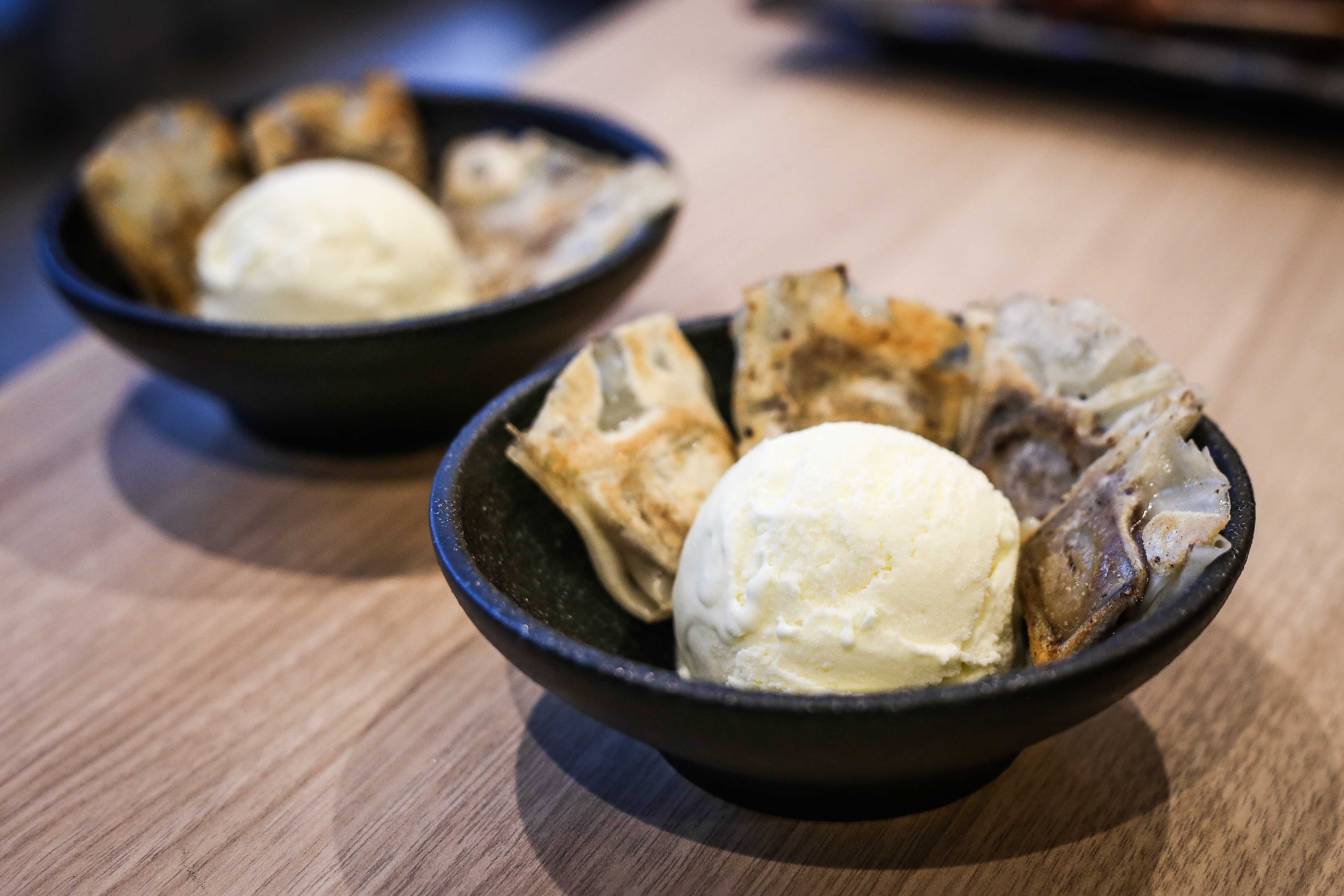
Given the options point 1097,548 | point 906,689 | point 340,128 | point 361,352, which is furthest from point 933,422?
point 340,128

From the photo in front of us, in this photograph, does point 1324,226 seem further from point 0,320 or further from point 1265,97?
point 0,320

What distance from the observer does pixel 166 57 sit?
3699 millimetres

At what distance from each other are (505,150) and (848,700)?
3.02ft

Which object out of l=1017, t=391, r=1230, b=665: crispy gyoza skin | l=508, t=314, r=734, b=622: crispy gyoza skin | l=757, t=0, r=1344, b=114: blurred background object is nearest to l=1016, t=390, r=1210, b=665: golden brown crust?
l=1017, t=391, r=1230, b=665: crispy gyoza skin

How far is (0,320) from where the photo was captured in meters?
2.65

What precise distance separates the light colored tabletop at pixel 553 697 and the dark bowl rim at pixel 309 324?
6.8 inches

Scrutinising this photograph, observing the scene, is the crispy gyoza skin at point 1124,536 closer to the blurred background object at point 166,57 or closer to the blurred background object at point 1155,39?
the blurred background object at point 1155,39

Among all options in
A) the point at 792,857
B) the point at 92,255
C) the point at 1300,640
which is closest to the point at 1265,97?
the point at 1300,640

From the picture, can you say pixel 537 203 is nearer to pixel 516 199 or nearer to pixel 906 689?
pixel 516 199

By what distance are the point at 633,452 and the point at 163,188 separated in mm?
715

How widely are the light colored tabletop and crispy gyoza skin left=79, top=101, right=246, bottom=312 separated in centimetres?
12

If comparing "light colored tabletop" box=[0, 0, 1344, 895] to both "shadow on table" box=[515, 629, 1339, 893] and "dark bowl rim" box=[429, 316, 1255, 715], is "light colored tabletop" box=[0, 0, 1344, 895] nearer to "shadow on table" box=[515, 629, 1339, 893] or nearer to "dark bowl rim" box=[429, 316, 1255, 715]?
"shadow on table" box=[515, 629, 1339, 893]

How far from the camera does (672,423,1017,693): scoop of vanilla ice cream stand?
2.03 feet

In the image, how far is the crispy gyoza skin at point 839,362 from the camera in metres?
0.77
